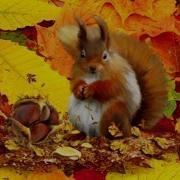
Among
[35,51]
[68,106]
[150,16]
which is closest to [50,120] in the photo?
[68,106]

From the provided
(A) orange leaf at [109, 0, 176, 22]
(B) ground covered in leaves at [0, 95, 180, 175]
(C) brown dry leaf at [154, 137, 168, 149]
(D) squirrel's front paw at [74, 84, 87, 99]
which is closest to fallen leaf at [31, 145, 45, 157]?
(B) ground covered in leaves at [0, 95, 180, 175]

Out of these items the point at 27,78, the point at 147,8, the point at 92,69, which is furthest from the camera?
the point at 147,8

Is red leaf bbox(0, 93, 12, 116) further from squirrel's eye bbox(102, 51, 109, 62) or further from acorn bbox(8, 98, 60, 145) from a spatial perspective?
squirrel's eye bbox(102, 51, 109, 62)

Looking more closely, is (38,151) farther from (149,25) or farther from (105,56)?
(149,25)

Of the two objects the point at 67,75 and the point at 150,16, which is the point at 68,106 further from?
the point at 150,16

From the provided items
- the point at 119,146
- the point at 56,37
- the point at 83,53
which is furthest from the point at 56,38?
the point at 119,146

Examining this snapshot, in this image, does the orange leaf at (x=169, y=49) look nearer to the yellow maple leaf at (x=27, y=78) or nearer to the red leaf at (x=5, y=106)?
the yellow maple leaf at (x=27, y=78)
